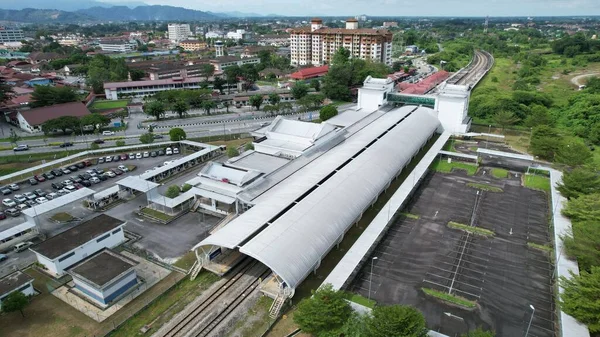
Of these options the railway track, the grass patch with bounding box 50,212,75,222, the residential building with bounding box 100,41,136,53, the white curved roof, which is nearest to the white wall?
the grass patch with bounding box 50,212,75,222

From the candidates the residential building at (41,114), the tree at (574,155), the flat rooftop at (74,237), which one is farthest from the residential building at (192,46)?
the tree at (574,155)

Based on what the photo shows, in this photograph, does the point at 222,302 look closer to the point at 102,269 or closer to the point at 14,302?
the point at 102,269

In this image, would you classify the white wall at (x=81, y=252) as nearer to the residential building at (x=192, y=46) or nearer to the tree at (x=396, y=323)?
the tree at (x=396, y=323)

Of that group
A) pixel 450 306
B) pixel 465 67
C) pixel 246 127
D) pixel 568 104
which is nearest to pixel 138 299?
pixel 450 306

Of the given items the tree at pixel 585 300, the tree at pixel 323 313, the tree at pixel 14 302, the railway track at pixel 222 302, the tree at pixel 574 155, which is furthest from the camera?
the tree at pixel 574 155

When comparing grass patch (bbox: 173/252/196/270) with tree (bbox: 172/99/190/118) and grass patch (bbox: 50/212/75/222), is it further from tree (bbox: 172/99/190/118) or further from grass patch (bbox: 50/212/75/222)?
tree (bbox: 172/99/190/118)

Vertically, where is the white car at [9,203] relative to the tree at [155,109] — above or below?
below

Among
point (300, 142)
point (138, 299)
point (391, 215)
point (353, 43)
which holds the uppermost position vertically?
point (353, 43)

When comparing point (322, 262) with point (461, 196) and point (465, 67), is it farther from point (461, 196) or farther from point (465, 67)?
point (465, 67)
